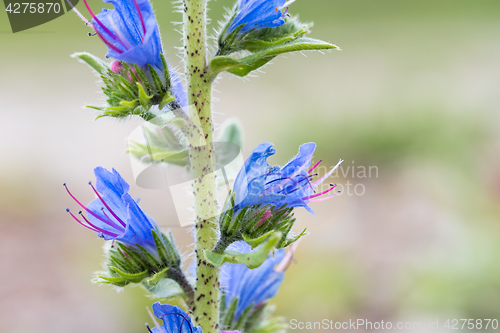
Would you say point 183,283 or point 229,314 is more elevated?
point 183,283

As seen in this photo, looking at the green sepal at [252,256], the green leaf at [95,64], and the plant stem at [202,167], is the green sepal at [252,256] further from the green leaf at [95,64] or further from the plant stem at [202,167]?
the green leaf at [95,64]

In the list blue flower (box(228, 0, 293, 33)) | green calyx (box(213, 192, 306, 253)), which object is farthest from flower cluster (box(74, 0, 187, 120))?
green calyx (box(213, 192, 306, 253))

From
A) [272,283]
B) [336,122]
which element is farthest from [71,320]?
[336,122]

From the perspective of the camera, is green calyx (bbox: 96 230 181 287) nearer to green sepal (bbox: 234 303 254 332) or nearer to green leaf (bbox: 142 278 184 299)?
green leaf (bbox: 142 278 184 299)

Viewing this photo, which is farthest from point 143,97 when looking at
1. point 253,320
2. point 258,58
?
point 253,320

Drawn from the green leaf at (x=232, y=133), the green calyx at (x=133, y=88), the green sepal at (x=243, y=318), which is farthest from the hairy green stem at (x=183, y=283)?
the green leaf at (x=232, y=133)

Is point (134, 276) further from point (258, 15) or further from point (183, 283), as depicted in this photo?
point (258, 15)

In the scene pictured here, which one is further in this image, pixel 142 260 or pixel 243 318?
pixel 243 318

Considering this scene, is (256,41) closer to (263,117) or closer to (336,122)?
(336,122)
